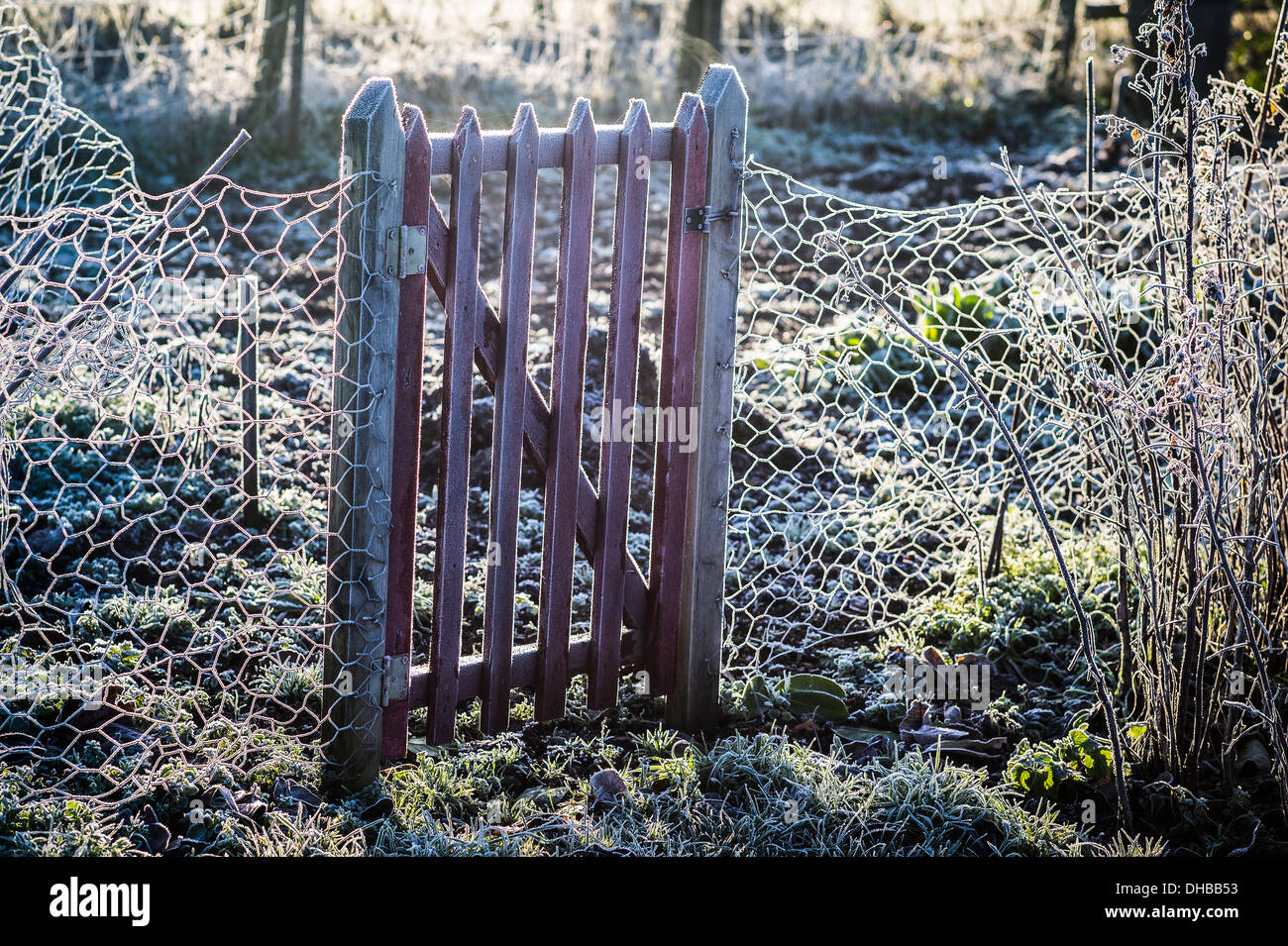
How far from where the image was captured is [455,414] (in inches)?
127

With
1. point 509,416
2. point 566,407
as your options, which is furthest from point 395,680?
point 566,407

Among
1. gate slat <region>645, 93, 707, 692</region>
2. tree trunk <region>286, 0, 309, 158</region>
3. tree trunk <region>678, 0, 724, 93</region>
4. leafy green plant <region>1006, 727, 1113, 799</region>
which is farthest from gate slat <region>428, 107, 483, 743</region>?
tree trunk <region>678, 0, 724, 93</region>

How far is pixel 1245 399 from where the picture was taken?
11.9 ft

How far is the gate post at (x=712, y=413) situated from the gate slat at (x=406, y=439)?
0.88m

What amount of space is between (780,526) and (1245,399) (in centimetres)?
199

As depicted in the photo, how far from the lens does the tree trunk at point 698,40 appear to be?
10836 mm

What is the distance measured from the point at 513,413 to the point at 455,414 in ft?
0.56

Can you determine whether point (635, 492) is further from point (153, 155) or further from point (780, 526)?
point (153, 155)

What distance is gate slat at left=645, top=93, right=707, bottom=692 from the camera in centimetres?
355

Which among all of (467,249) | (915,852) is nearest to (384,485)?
(467,249)

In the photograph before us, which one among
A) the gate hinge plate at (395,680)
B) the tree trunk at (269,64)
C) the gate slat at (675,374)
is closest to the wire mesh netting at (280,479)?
the gate hinge plate at (395,680)

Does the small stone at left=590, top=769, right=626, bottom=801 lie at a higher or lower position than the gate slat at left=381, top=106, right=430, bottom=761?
lower

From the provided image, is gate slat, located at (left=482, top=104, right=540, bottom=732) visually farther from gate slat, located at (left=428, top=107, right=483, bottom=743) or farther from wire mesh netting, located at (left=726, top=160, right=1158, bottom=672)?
wire mesh netting, located at (left=726, top=160, right=1158, bottom=672)

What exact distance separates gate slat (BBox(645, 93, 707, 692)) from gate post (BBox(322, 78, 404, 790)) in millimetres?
846
